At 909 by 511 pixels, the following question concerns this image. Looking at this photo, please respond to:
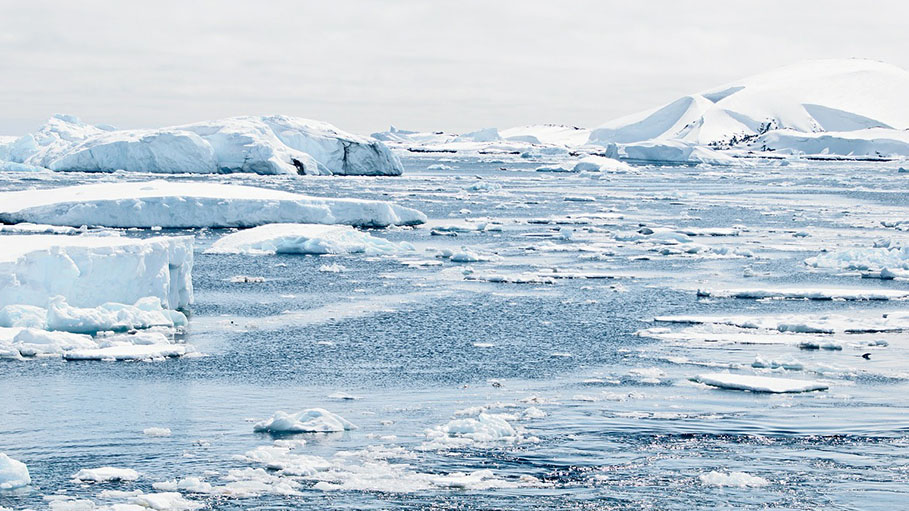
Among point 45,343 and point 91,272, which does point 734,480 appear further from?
point 91,272

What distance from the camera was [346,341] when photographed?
9.78 m

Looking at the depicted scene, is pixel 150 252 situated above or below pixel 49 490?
above

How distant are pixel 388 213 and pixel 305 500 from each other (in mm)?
15300

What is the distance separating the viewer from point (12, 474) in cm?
562

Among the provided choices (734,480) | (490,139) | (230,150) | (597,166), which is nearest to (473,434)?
(734,480)

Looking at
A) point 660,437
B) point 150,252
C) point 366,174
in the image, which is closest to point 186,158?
point 366,174

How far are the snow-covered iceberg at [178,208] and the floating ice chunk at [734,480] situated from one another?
14.5 m

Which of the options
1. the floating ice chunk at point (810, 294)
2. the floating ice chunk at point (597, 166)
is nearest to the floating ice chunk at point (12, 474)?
the floating ice chunk at point (810, 294)

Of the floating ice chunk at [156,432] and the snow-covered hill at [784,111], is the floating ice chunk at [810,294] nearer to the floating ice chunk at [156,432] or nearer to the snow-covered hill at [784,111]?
the floating ice chunk at [156,432]

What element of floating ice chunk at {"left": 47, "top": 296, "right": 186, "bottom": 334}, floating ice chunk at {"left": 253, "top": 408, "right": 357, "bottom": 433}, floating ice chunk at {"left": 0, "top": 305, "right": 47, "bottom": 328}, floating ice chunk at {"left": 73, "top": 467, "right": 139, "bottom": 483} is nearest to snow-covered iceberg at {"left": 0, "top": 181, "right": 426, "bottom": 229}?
floating ice chunk at {"left": 47, "top": 296, "right": 186, "bottom": 334}

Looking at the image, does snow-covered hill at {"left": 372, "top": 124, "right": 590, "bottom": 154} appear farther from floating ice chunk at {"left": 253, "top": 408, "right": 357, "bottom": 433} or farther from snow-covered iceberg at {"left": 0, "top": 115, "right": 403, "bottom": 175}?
floating ice chunk at {"left": 253, "top": 408, "right": 357, "bottom": 433}

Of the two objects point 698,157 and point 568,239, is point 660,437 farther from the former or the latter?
point 698,157

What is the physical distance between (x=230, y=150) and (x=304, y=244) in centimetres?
1888

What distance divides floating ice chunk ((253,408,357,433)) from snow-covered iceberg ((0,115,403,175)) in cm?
2749
